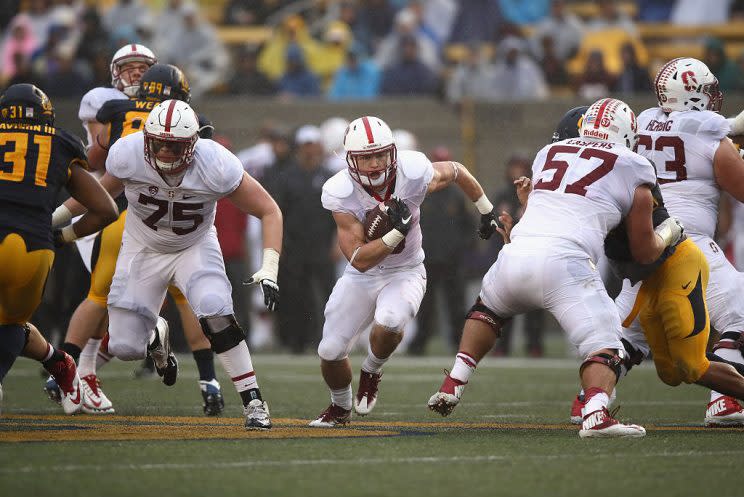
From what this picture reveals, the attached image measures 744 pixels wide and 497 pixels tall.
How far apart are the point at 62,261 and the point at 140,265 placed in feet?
16.2

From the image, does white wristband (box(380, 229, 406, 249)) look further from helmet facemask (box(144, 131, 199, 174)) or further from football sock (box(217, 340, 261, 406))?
helmet facemask (box(144, 131, 199, 174))

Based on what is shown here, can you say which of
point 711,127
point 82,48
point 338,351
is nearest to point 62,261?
point 82,48

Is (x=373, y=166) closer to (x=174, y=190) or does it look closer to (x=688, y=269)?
(x=174, y=190)

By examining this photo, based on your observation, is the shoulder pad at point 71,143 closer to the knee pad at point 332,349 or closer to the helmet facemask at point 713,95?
the knee pad at point 332,349

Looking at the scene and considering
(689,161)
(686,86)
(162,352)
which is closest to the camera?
(689,161)

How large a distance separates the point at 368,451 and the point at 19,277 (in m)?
1.94

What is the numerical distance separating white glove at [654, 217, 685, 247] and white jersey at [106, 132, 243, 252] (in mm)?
2084

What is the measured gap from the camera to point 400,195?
6875mm

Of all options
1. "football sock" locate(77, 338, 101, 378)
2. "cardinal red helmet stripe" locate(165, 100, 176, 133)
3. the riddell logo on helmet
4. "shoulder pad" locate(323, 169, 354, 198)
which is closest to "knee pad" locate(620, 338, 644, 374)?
the riddell logo on helmet

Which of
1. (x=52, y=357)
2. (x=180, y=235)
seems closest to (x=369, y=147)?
(x=180, y=235)

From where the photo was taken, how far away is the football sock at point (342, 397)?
22.5ft

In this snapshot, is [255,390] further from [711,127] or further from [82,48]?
[82,48]

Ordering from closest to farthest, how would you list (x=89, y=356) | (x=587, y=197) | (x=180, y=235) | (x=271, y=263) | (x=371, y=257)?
(x=587, y=197) < (x=271, y=263) < (x=371, y=257) < (x=180, y=235) < (x=89, y=356)

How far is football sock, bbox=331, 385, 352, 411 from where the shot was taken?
6.86 meters
